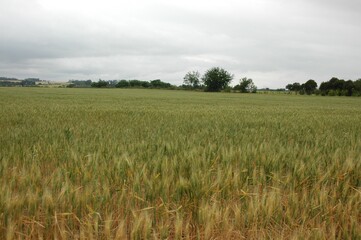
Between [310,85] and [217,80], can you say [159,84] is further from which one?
[310,85]

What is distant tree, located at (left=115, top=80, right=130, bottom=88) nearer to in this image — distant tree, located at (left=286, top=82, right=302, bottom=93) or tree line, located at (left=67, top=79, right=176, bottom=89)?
tree line, located at (left=67, top=79, right=176, bottom=89)

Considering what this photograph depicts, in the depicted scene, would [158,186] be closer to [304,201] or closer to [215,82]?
[304,201]

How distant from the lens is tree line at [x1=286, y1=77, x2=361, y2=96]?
98.8 m

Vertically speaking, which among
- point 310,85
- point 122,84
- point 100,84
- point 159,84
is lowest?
point 100,84

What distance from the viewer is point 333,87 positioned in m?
113

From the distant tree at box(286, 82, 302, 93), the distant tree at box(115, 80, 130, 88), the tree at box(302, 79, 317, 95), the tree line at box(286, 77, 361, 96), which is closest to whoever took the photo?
the tree line at box(286, 77, 361, 96)

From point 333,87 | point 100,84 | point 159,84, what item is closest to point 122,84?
point 100,84

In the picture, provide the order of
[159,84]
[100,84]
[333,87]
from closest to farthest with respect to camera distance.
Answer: [333,87] → [100,84] → [159,84]

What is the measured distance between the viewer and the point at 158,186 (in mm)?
2520

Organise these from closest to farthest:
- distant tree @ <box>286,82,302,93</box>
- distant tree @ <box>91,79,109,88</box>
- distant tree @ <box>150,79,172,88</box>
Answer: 1. distant tree @ <box>91,79,109,88</box>
2. distant tree @ <box>150,79,172,88</box>
3. distant tree @ <box>286,82,302,93</box>

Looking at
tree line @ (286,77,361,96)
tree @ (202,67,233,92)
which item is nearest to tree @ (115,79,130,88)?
tree @ (202,67,233,92)

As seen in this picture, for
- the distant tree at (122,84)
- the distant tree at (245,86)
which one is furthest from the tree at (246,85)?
the distant tree at (122,84)

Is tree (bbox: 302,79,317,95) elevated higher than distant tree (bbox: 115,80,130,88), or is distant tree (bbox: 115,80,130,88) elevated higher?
tree (bbox: 302,79,317,95)

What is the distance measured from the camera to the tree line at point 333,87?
98.8 m
